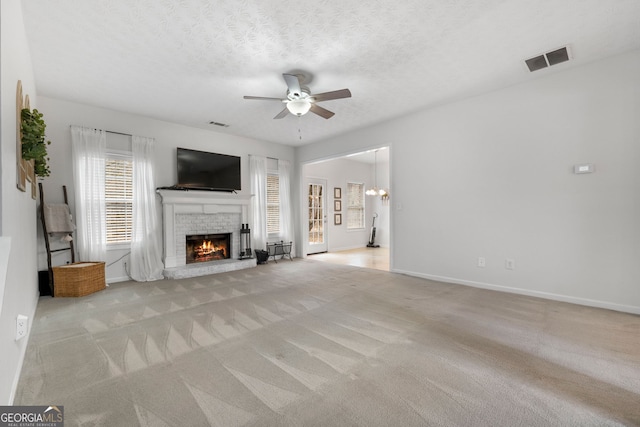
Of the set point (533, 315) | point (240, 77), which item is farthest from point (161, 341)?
point (533, 315)

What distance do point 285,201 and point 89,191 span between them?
12.6 ft

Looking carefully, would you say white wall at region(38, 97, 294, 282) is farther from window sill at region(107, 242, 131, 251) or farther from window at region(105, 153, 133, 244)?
window at region(105, 153, 133, 244)

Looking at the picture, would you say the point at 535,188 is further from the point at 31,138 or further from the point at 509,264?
the point at 31,138

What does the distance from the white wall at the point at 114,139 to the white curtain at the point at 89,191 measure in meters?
0.14

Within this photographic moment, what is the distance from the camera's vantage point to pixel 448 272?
4516 millimetres

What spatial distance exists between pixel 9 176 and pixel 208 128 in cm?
418

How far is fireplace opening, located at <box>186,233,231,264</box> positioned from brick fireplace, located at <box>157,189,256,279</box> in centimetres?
6

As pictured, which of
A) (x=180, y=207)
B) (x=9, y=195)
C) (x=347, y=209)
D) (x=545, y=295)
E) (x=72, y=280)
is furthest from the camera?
(x=347, y=209)

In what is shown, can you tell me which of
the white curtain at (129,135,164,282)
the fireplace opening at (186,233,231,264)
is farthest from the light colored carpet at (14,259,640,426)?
the fireplace opening at (186,233,231,264)

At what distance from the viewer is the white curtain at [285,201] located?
6.90m

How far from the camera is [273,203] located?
22.5 feet

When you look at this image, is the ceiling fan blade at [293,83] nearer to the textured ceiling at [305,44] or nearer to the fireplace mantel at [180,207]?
the textured ceiling at [305,44]

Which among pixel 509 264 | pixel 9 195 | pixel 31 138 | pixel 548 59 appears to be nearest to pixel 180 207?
pixel 31 138

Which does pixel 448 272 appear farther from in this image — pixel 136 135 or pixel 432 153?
pixel 136 135
